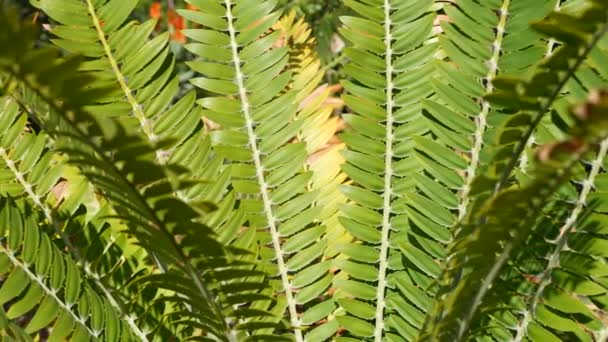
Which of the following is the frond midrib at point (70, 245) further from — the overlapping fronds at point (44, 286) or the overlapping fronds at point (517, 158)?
the overlapping fronds at point (517, 158)

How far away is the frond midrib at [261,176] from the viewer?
33.8 inches

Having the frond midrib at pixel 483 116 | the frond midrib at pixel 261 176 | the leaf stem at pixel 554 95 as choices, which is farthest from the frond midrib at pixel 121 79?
the leaf stem at pixel 554 95

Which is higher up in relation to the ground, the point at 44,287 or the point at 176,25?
the point at 176,25

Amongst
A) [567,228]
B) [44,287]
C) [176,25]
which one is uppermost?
[176,25]

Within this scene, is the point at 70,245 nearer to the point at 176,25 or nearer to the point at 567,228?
the point at 567,228

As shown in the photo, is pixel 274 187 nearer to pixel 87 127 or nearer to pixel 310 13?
pixel 87 127

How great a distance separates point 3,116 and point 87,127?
380 millimetres

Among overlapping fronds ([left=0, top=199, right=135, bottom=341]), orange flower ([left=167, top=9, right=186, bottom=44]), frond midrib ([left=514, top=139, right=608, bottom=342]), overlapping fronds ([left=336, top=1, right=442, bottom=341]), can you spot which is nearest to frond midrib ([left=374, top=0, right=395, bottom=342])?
overlapping fronds ([left=336, top=1, right=442, bottom=341])

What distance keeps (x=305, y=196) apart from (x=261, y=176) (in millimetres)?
59

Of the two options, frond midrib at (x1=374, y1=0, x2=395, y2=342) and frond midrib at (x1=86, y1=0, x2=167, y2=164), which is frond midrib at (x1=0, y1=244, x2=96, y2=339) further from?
frond midrib at (x1=374, y1=0, x2=395, y2=342)

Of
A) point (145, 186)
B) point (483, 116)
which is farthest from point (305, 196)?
point (145, 186)

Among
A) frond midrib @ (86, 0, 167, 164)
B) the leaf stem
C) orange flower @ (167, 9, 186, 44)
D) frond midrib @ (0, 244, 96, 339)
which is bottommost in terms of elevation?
frond midrib @ (0, 244, 96, 339)

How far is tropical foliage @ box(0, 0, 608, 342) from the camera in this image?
73cm

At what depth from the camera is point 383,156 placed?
2.94ft
